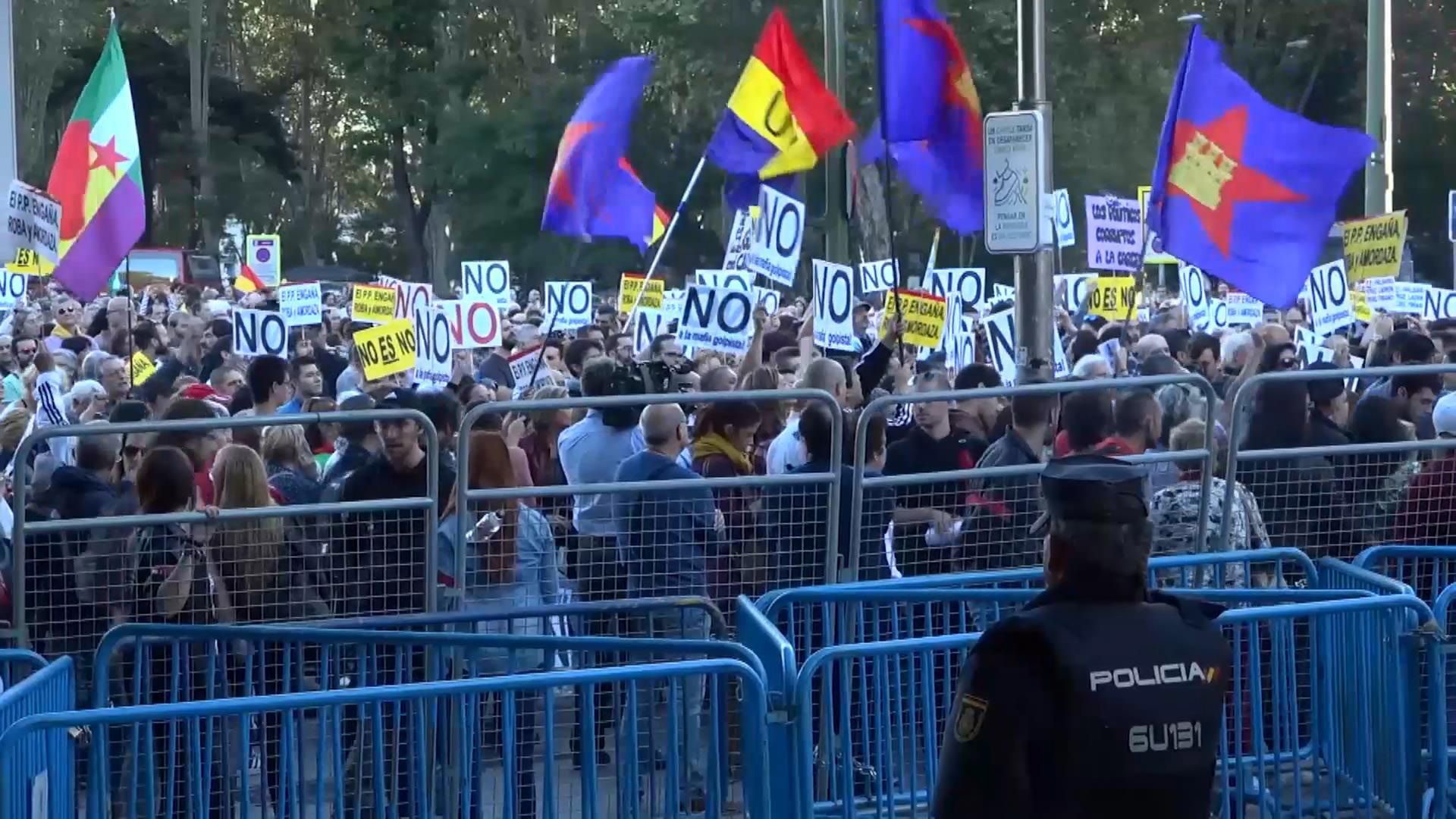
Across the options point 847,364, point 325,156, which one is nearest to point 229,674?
point 847,364

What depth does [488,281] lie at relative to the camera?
21.2m

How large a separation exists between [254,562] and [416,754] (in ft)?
6.20

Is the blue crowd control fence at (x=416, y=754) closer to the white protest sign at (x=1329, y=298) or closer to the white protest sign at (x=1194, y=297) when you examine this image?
the white protest sign at (x=1329, y=298)

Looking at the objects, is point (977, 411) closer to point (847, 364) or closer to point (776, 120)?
point (847, 364)

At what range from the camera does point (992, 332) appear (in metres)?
13.5

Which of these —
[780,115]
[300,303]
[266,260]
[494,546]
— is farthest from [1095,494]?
[266,260]

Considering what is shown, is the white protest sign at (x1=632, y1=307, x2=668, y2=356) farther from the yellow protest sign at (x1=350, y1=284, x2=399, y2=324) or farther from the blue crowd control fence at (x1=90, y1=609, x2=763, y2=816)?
the blue crowd control fence at (x1=90, y1=609, x2=763, y2=816)

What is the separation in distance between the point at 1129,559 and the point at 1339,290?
42.5ft

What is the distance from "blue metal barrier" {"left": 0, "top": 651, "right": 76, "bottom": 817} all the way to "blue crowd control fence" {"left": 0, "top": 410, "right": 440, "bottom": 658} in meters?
1.82

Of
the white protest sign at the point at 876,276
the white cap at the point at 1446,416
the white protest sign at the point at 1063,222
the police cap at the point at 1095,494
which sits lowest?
the police cap at the point at 1095,494

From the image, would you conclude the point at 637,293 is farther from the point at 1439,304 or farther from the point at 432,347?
the point at 1439,304

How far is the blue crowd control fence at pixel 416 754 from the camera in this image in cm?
468

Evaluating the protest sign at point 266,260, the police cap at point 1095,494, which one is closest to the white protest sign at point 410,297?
the police cap at point 1095,494

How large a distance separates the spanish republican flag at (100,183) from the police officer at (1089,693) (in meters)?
9.18
